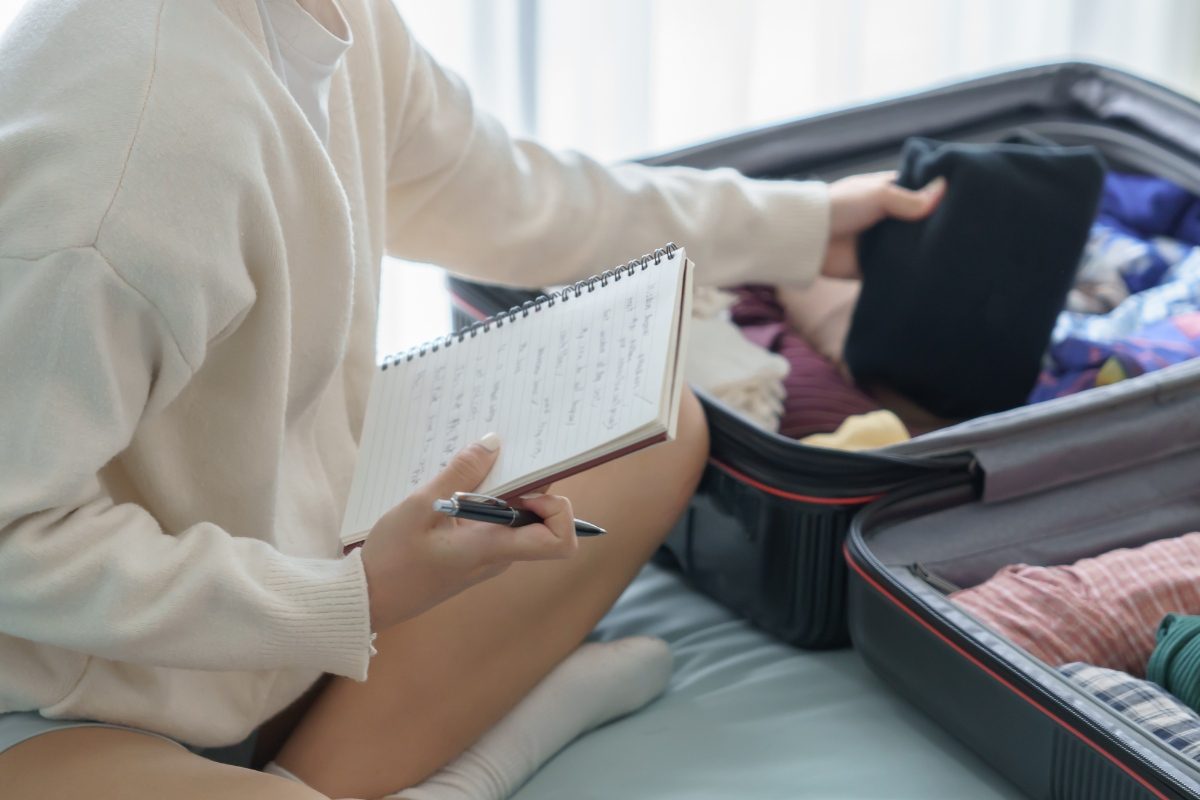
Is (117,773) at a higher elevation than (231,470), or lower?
lower

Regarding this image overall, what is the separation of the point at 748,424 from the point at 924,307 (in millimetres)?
315

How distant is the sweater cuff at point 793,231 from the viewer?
3.57 ft

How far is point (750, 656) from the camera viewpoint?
0.99 metres

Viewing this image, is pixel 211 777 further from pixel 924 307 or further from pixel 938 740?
pixel 924 307

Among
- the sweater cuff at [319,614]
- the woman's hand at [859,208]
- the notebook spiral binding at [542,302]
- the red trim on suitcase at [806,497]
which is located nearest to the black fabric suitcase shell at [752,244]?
the red trim on suitcase at [806,497]

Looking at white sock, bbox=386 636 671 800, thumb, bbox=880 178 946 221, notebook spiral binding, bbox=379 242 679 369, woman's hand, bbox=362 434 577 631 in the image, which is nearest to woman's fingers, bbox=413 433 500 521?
woman's hand, bbox=362 434 577 631

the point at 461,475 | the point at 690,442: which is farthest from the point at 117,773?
the point at 690,442

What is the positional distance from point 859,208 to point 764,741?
1.61 feet

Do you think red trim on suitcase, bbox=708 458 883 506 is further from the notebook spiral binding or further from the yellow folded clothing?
the notebook spiral binding

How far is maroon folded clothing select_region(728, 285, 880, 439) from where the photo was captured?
116 centimetres

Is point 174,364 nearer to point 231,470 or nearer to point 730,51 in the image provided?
point 231,470

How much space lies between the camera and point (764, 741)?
89 centimetres

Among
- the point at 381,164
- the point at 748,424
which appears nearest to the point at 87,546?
the point at 381,164

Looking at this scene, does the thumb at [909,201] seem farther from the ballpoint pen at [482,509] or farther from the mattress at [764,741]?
the ballpoint pen at [482,509]
